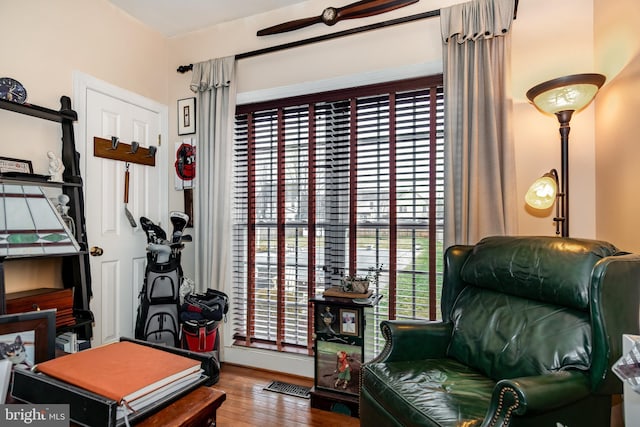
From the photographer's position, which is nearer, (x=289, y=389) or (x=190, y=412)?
(x=190, y=412)

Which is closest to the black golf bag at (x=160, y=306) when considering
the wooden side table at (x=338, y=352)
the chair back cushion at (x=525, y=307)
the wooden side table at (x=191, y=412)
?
the wooden side table at (x=338, y=352)

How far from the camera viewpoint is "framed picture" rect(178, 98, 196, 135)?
3033 mm

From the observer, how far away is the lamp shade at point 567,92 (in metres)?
1.64

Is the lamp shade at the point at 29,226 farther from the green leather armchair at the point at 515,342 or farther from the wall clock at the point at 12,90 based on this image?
the green leather armchair at the point at 515,342

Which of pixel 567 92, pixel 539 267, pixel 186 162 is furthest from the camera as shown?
pixel 186 162

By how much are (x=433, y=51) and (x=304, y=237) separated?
164cm

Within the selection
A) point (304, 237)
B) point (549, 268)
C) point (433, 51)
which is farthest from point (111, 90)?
point (549, 268)

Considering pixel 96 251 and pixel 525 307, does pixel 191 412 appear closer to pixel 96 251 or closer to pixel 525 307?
pixel 525 307

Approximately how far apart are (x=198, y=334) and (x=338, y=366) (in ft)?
3.50

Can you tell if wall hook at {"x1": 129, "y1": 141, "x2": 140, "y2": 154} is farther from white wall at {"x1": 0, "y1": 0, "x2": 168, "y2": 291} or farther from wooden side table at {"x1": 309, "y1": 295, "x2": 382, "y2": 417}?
wooden side table at {"x1": 309, "y1": 295, "x2": 382, "y2": 417}

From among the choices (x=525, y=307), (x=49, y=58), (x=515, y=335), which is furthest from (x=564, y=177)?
(x=49, y=58)

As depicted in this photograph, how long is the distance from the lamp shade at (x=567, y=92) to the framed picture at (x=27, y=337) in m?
2.30

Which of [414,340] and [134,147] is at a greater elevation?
[134,147]

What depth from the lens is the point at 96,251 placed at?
8.36 ft
